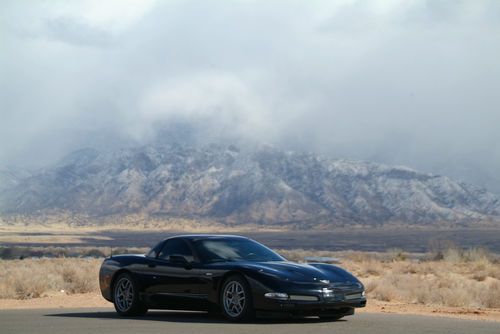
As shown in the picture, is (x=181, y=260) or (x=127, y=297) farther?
(x=127, y=297)

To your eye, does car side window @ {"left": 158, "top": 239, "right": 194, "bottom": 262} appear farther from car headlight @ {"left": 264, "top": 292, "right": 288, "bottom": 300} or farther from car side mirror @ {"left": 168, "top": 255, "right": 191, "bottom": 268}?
car headlight @ {"left": 264, "top": 292, "right": 288, "bottom": 300}

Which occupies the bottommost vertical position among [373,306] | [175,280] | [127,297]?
[373,306]

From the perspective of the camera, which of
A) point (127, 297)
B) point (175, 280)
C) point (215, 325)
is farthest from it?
point (127, 297)

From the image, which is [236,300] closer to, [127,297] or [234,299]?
[234,299]

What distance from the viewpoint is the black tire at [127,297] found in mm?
15219

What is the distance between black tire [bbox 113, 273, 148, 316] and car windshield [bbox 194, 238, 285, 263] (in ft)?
4.99

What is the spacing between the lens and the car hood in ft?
44.1

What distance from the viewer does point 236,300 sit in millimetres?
13695

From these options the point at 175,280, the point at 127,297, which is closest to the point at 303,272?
the point at 175,280

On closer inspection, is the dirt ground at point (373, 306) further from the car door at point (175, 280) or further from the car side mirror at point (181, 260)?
the car side mirror at point (181, 260)

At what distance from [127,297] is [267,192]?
154m

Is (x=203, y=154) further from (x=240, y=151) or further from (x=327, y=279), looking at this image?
(x=327, y=279)

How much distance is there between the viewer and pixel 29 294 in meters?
23.3

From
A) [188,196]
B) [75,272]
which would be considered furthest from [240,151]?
[75,272]
